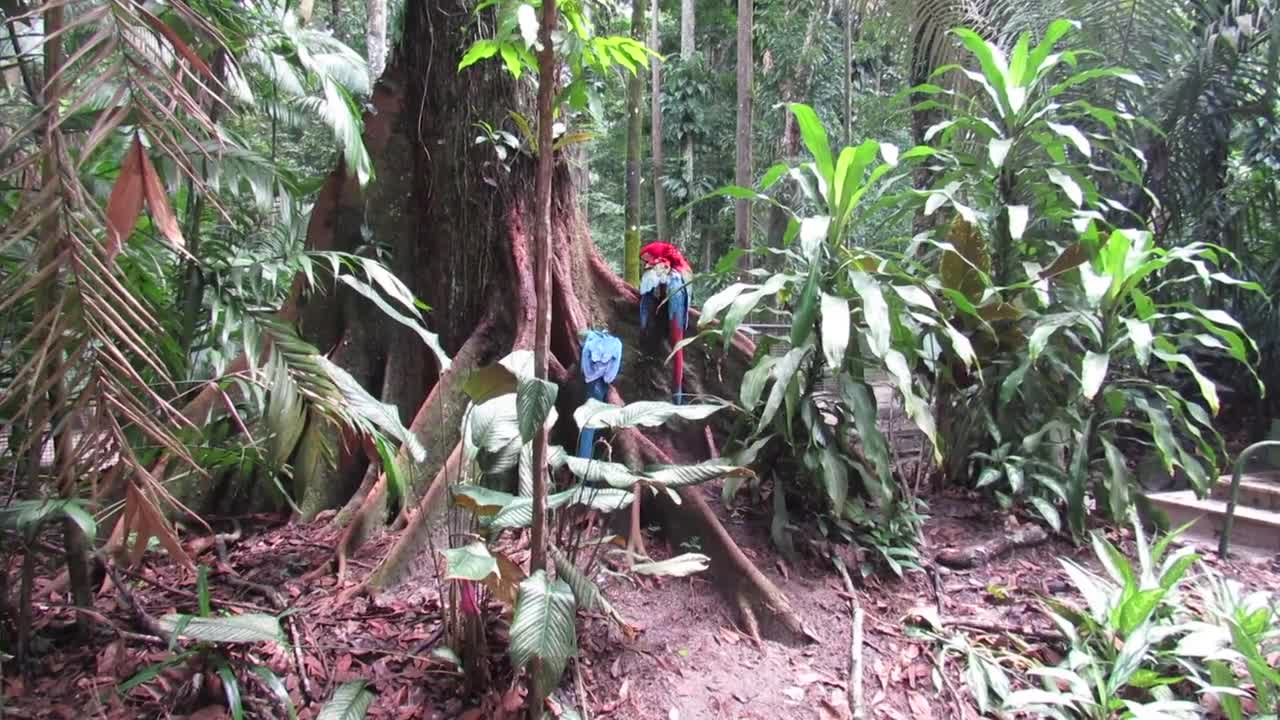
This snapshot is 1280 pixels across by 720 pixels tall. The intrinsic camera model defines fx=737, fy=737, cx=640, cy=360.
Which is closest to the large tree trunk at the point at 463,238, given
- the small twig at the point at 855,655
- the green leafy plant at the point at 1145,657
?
the small twig at the point at 855,655

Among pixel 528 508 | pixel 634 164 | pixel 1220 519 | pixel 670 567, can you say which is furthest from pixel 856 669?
pixel 634 164

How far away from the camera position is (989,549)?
10.8ft

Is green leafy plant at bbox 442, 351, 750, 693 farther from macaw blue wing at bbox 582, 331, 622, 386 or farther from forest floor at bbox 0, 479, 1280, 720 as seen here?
macaw blue wing at bbox 582, 331, 622, 386

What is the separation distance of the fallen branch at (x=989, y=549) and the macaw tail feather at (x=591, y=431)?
1622 millimetres

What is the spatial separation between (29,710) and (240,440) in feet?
4.49

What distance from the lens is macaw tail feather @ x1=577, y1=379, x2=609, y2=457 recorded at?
2.73m

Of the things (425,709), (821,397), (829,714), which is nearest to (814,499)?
(821,397)

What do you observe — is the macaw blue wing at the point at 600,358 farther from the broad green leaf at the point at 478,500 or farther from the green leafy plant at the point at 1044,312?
the green leafy plant at the point at 1044,312

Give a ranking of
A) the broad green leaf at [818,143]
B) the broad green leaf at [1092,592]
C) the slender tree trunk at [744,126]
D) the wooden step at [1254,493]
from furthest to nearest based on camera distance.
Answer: the slender tree trunk at [744,126]
the wooden step at [1254,493]
the broad green leaf at [818,143]
the broad green leaf at [1092,592]

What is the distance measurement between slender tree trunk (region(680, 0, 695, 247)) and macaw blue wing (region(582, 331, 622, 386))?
11.2m

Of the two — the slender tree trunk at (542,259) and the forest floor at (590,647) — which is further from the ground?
the slender tree trunk at (542,259)

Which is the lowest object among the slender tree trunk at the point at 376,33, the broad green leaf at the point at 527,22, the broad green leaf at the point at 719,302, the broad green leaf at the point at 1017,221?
the broad green leaf at the point at 719,302

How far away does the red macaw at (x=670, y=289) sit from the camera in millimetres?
3395

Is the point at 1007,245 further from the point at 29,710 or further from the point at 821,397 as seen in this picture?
the point at 29,710
